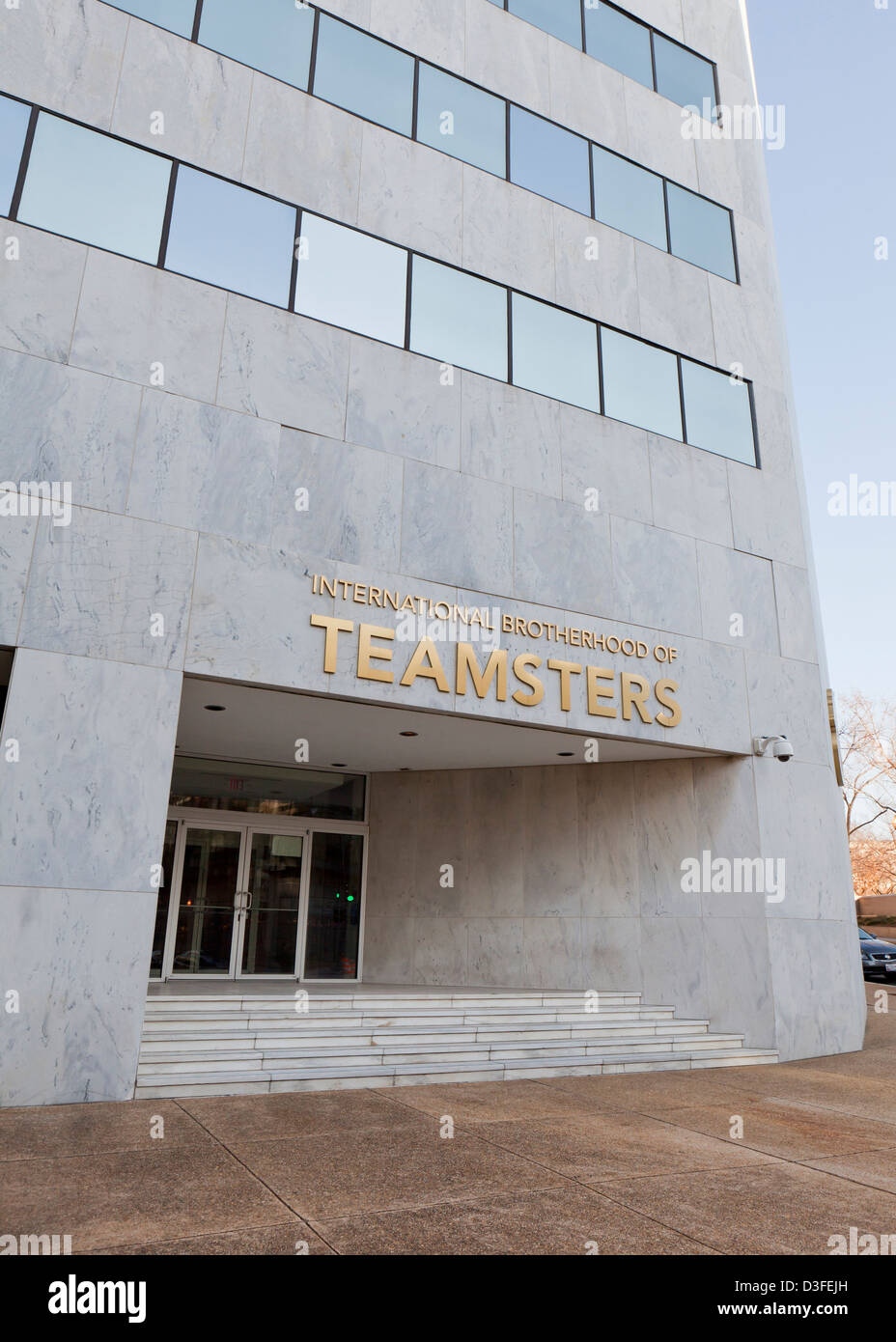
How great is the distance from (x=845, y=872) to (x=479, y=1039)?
221 inches

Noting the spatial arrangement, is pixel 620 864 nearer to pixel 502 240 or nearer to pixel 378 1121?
pixel 378 1121

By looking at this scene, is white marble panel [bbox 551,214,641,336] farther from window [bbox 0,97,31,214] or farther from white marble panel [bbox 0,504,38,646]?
A: white marble panel [bbox 0,504,38,646]

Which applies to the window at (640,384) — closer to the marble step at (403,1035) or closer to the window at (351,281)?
the window at (351,281)

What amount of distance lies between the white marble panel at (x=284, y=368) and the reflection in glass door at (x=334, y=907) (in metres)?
7.01

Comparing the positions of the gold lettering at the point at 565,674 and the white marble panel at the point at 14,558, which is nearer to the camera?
the white marble panel at the point at 14,558

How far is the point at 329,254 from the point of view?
10.1 m

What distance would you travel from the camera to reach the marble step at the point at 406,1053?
7.50 meters

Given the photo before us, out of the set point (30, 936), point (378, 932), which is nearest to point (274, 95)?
point (30, 936)

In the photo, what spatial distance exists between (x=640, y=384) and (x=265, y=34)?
6.28 metres

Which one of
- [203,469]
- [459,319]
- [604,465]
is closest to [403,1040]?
[203,469]

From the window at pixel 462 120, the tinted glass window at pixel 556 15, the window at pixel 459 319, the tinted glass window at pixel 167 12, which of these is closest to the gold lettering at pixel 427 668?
the window at pixel 459 319

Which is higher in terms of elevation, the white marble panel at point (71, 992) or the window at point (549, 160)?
the window at point (549, 160)

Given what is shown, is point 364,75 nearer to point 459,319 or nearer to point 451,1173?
point 459,319

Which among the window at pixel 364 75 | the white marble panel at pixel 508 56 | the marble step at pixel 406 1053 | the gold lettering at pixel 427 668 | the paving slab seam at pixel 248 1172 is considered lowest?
the paving slab seam at pixel 248 1172
